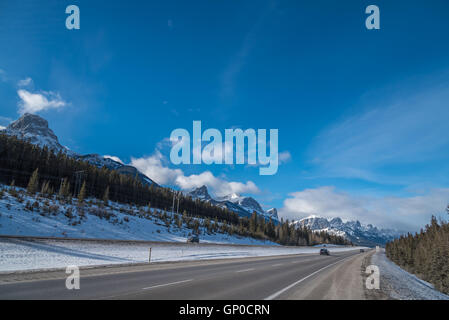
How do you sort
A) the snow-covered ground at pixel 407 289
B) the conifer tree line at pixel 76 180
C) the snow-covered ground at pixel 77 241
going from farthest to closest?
the conifer tree line at pixel 76 180 → the snow-covered ground at pixel 77 241 → the snow-covered ground at pixel 407 289

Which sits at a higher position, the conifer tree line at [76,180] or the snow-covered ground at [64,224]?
the conifer tree line at [76,180]

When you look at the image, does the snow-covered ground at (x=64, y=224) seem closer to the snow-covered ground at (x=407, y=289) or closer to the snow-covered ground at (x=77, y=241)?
the snow-covered ground at (x=77, y=241)

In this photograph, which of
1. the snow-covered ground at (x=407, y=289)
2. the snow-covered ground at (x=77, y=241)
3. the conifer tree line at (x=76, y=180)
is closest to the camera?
the snow-covered ground at (x=407, y=289)

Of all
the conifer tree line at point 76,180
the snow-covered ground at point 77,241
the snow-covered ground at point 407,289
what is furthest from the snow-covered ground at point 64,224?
the snow-covered ground at point 407,289

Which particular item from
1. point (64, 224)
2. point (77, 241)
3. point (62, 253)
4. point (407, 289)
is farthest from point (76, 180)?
point (407, 289)

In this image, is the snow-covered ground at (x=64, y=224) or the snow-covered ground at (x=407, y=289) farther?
the snow-covered ground at (x=64, y=224)

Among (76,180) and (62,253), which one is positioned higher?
(76,180)

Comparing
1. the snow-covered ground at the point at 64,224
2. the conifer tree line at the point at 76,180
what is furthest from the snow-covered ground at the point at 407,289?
the conifer tree line at the point at 76,180

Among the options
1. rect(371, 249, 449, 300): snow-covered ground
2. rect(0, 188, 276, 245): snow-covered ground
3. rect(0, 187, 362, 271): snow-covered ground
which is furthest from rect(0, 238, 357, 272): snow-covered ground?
rect(371, 249, 449, 300): snow-covered ground

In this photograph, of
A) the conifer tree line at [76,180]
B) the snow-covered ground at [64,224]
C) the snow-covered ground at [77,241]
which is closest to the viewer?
the snow-covered ground at [77,241]

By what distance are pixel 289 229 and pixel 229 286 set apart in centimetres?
14368

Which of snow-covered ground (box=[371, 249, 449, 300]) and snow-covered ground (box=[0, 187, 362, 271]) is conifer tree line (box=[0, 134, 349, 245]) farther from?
snow-covered ground (box=[371, 249, 449, 300])

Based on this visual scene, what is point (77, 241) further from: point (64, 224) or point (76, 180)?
point (76, 180)
